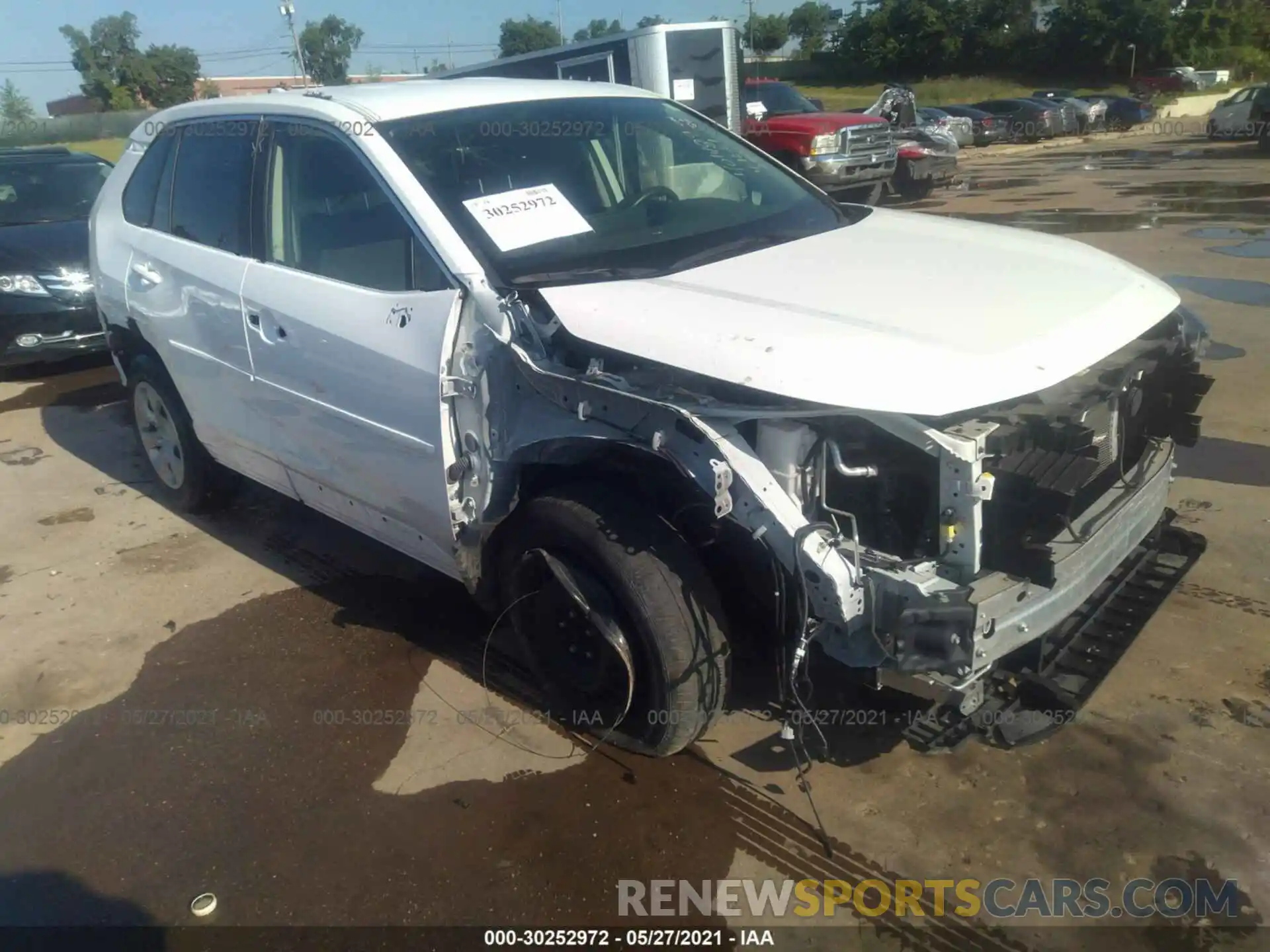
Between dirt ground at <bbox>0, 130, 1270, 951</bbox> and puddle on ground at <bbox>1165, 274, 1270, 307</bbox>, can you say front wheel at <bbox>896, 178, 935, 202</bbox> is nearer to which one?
puddle on ground at <bbox>1165, 274, 1270, 307</bbox>

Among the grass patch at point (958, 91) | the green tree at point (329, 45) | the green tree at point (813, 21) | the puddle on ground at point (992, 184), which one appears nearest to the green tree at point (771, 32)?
the green tree at point (813, 21)

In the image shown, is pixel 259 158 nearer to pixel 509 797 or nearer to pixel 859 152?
pixel 509 797

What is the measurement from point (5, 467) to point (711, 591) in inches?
204

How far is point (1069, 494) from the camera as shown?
244 centimetres

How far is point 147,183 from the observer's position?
4738 mm

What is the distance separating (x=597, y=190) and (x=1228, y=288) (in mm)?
6965

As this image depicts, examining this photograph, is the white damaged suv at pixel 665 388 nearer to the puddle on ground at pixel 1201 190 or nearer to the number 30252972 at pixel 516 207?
the number 30252972 at pixel 516 207

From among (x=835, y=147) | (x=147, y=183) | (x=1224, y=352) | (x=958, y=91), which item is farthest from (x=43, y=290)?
(x=958, y=91)

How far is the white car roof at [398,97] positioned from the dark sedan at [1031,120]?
3211 cm

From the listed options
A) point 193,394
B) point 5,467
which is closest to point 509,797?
point 193,394

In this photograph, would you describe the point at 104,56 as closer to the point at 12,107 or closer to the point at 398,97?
the point at 12,107

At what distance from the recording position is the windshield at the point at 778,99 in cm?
1548

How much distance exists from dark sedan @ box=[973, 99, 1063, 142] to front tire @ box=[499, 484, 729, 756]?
111ft

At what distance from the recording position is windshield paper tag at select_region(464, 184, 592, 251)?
124 inches
